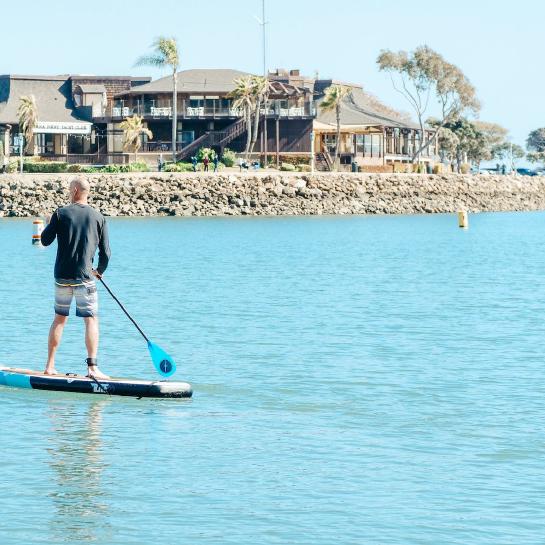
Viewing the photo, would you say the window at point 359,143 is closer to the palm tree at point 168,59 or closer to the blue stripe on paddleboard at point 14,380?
the palm tree at point 168,59

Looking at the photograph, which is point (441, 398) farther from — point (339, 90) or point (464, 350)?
point (339, 90)

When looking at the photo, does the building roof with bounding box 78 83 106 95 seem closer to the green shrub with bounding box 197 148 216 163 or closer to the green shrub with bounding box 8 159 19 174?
the green shrub with bounding box 197 148 216 163

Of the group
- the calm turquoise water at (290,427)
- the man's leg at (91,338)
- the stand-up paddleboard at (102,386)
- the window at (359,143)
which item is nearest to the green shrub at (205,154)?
the window at (359,143)

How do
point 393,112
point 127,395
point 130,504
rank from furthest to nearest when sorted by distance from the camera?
point 393,112 → point 127,395 → point 130,504

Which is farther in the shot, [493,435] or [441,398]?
[441,398]

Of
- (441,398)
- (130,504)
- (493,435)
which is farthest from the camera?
(441,398)

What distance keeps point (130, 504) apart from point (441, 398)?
22.6ft

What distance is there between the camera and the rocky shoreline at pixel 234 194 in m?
88.8

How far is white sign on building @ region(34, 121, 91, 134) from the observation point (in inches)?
4117

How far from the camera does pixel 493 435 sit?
15.4m

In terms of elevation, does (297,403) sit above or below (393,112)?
below

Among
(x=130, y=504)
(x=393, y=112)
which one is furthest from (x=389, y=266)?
(x=393, y=112)

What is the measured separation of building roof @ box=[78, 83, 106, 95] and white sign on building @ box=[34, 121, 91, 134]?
488 cm

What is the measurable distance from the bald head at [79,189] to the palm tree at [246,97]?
84.3 metres
